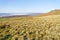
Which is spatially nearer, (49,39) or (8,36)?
(49,39)

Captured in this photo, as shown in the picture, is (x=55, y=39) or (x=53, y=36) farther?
(x=53, y=36)

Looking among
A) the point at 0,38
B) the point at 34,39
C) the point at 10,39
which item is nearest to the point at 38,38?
the point at 34,39

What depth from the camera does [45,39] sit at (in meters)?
10.8

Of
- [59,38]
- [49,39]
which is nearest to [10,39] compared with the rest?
[49,39]

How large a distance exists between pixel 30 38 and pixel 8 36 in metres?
2.01

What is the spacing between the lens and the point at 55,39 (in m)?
10.9

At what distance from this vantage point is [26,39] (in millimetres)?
10602

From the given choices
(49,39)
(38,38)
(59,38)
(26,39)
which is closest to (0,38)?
(26,39)

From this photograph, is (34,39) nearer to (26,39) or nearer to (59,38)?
(26,39)

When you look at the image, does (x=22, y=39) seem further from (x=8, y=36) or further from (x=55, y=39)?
(x=55, y=39)

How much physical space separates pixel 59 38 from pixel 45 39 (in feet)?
3.97

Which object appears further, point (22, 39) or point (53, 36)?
point (53, 36)

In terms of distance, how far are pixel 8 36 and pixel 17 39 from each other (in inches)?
48.3

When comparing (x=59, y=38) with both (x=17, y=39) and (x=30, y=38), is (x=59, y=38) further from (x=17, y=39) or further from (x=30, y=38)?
(x=17, y=39)
